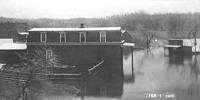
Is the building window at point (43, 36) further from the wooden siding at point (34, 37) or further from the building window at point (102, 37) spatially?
the building window at point (102, 37)

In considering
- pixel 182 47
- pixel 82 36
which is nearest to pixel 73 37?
pixel 82 36

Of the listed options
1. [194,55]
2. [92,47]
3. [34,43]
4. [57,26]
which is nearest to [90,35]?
[92,47]

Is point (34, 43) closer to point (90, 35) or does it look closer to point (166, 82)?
point (90, 35)

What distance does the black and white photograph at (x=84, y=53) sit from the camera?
16.0 metres

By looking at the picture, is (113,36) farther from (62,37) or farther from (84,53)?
(62,37)

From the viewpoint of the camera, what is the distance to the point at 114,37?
83.0ft

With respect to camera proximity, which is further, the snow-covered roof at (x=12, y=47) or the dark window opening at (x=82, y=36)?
the snow-covered roof at (x=12, y=47)

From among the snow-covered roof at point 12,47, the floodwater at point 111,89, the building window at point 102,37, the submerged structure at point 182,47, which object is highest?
the building window at point 102,37

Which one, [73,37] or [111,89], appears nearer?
[111,89]

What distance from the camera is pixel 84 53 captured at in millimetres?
25438

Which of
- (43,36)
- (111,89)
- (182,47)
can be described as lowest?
(111,89)

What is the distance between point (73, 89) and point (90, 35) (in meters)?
8.98

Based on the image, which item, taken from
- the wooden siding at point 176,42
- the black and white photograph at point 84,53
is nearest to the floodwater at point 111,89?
the black and white photograph at point 84,53

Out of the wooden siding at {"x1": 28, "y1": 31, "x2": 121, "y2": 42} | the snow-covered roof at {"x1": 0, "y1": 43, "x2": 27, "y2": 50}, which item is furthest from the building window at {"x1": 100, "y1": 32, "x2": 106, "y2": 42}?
the snow-covered roof at {"x1": 0, "y1": 43, "x2": 27, "y2": 50}
